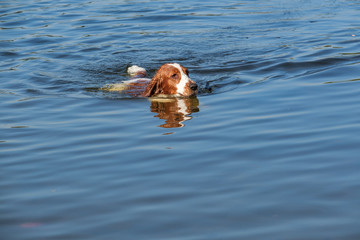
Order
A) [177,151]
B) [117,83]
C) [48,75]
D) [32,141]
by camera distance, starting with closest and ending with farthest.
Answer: [177,151] → [32,141] → [117,83] → [48,75]

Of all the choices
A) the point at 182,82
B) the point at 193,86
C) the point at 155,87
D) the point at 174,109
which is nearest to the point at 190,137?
the point at 174,109

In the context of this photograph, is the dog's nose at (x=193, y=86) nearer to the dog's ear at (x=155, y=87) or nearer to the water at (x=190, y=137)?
the water at (x=190, y=137)

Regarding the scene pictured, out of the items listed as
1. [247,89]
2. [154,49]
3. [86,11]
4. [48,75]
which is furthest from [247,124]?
[86,11]

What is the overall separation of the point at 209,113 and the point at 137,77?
127 inches

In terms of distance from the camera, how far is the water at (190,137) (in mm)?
4582

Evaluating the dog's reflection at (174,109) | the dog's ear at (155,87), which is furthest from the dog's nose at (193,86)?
the dog's ear at (155,87)

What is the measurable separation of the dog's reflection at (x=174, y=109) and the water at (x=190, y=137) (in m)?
0.03

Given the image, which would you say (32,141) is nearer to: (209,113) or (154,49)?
(209,113)

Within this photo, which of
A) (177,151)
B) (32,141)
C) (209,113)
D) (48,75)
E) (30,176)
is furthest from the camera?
(48,75)

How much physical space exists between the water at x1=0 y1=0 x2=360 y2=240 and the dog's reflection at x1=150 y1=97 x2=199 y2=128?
0.03 m

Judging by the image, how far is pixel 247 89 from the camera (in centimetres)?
909

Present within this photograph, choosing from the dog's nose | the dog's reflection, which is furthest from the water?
the dog's nose

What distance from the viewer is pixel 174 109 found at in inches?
339

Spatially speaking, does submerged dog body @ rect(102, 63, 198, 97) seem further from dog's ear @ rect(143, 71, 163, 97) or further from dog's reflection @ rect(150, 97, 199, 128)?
dog's reflection @ rect(150, 97, 199, 128)
